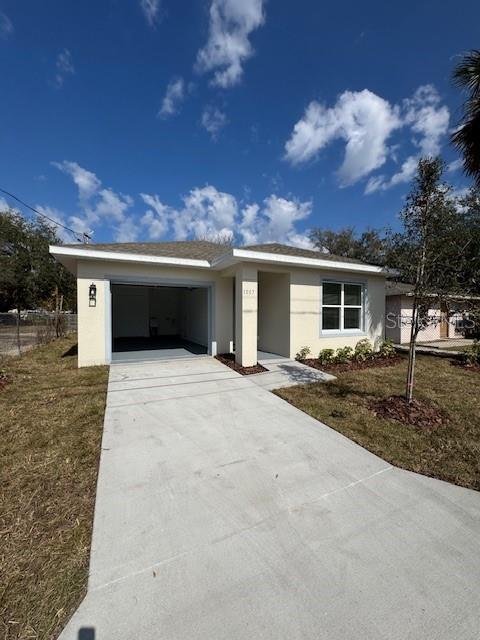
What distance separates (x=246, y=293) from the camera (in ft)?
25.1

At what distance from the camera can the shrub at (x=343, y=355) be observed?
332 inches

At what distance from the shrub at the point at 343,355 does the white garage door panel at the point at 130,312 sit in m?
9.97

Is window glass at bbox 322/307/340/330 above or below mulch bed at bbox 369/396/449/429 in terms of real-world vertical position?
above

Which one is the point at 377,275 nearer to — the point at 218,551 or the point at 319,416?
the point at 319,416

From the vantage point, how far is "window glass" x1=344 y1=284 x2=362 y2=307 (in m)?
9.67

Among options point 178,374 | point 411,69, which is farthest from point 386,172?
point 178,374

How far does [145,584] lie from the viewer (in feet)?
5.81

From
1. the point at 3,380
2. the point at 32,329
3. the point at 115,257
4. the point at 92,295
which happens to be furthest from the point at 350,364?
the point at 32,329

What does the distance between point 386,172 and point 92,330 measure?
49.1ft

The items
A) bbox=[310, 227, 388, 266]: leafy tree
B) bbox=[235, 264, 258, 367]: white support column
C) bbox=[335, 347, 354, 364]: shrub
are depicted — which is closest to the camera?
bbox=[235, 264, 258, 367]: white support column

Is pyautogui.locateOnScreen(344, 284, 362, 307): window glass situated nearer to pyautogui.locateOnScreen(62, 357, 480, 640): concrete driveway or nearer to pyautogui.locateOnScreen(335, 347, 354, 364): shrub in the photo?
pyautogui.locateOnScreen(335, 347, 354, 364): shrub

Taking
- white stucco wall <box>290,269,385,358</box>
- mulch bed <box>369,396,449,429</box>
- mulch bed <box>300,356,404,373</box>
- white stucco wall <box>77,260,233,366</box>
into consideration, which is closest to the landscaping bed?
mulch bed <box>300,356,404,373</box>

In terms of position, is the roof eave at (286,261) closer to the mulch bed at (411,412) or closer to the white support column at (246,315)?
the white support column at (246,315)

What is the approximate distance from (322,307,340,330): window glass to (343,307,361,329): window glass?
302mm
